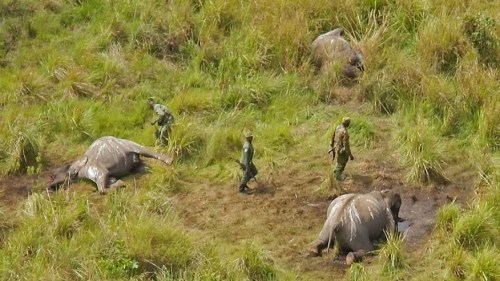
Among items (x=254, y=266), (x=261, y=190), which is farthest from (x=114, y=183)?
(x=254, y=266)

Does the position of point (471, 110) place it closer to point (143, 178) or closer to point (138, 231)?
point (143, 178)

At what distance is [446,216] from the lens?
10.0m

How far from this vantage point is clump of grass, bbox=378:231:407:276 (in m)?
9.27

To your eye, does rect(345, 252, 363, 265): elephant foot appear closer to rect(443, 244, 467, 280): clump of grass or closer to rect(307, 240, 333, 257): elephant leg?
rect(307, 240, 333, 257): elephant leg

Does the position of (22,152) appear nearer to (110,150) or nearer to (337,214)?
(110,150)

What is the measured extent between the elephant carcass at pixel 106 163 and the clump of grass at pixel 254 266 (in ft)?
8.98

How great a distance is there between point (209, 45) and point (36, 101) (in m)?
2.79

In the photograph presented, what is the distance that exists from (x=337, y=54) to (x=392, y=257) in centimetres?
490

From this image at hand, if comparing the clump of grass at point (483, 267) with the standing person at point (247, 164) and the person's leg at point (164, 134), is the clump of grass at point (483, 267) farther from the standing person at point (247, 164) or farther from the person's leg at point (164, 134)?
the person's leg at point (164, 134)

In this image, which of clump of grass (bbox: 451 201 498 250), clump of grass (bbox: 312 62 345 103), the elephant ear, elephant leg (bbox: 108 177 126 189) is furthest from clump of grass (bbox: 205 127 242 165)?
clump of grass (bbox: 451 201 498 250)

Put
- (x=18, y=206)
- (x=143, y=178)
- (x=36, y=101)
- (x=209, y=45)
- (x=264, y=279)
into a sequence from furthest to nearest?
(x=209, y=45), (x=36, y=101), (x=143, y=178), (x=18, y=206), (x=264, y=279)

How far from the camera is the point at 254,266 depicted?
9.11 m

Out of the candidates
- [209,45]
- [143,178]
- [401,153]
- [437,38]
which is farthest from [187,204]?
[437,38]

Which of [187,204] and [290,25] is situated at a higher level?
[290,25]
